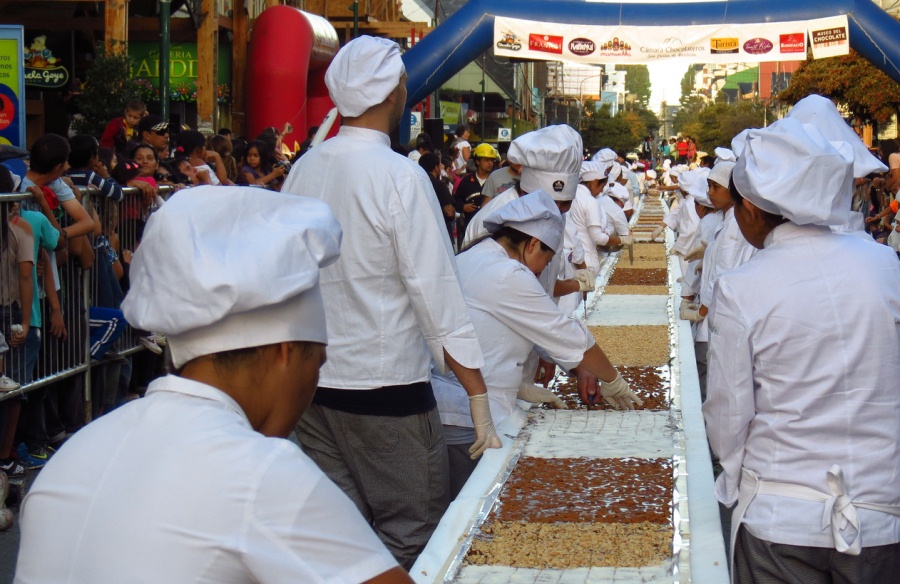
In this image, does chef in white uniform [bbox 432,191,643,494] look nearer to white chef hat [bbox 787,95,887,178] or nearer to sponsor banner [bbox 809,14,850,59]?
white chef hat [bbox 787,95,887,178]

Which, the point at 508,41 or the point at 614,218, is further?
the point at 508,41

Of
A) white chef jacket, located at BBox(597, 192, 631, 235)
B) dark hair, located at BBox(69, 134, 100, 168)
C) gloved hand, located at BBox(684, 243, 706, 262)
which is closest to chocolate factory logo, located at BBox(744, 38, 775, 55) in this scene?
white chef jacket, located at BBox(597, 192, 631, 235)

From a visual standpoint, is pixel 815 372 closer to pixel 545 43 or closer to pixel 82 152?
pixel 82 152

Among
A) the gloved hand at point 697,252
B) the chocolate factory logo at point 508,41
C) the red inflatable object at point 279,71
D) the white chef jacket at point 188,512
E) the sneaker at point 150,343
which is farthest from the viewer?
the red inflatable object at point 279,71

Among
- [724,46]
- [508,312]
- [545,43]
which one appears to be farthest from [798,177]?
[724,46]

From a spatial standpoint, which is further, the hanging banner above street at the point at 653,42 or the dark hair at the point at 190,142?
the hanging banner above street at the point at 653,42

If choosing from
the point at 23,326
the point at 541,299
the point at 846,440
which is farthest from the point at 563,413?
the point at 23,326

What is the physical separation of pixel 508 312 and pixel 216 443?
10.6 ft

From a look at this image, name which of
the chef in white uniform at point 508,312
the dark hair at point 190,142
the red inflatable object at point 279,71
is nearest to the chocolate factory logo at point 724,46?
the red inflatable object at point 279,71

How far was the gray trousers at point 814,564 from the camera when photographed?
2977 millimetres

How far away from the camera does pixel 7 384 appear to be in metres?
6.39

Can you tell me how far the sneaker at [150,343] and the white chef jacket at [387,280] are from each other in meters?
4.92

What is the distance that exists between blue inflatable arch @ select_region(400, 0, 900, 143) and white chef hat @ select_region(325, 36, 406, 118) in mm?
14188

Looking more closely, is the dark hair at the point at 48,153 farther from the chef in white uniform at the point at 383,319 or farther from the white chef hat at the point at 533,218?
the chef in white uniform at the point at 383,319
